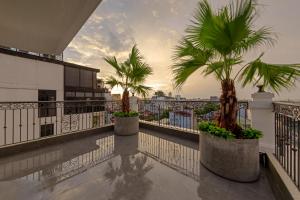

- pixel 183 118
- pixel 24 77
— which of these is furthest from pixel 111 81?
pixel 24 77

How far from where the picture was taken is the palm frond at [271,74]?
1.96 metres

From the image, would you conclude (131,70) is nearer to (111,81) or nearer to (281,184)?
(111,81)

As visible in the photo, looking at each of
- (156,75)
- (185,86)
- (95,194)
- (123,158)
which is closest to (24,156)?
(123,158)

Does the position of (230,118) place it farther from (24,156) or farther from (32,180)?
(24,156)

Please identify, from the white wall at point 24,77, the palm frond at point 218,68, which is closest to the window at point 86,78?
the white wall at point 24,77

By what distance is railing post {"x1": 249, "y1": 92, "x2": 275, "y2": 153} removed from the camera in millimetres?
2494

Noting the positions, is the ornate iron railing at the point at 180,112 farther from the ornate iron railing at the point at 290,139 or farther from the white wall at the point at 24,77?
the white wall at the point at 24,77

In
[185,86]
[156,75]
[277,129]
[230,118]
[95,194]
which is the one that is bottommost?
[95,194]

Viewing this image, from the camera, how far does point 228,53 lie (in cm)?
223

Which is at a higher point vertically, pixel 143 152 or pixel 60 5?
pixel 60 5

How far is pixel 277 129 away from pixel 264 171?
2.19 ft

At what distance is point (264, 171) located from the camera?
2.39 m

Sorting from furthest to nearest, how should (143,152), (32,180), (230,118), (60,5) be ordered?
(143,152) < (230,118) < (32,180) < (60,5)

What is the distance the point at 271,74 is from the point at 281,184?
4.41 ft
